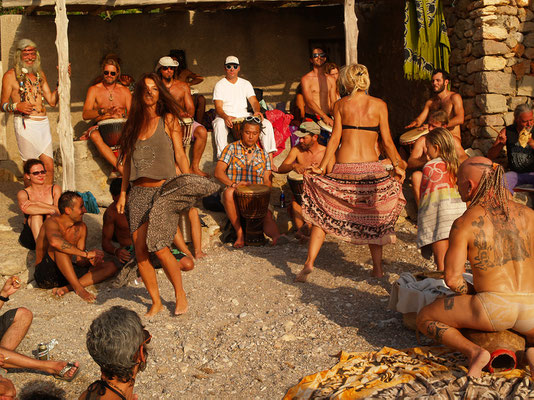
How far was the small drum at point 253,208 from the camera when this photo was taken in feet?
25.7

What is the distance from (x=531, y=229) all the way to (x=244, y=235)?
4.29 m

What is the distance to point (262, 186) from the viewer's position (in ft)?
26.0

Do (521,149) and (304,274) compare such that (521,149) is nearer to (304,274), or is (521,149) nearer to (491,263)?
(304,274)

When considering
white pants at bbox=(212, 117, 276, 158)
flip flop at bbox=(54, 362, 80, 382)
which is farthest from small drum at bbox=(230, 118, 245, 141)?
flip flop at bbox=(54, 362, 80, 382)

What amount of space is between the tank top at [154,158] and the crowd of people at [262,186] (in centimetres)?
1

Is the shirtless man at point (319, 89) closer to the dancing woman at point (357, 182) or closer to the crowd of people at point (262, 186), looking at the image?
the crowd of people at point (262, 186)

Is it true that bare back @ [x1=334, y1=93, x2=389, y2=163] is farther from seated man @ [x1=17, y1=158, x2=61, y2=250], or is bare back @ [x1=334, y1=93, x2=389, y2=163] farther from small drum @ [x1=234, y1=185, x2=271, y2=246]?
seated man @ [x1=17, y1=158, x2=61, y2=250]

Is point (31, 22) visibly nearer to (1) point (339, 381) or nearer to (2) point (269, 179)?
(2) point (269, 179)

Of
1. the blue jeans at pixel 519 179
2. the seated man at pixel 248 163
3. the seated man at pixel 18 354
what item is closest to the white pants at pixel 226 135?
the seated man at pixel 248 163

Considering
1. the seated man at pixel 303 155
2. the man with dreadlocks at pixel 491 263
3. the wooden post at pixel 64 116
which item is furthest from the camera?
the wooden post at pixel 64 116

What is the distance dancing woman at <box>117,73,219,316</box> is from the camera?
5.51m

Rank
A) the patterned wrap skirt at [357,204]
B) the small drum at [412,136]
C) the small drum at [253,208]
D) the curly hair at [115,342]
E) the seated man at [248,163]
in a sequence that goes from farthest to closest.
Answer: the small drum at [412,136] → the seated man at [248,163] → the small drum at [253,208] → the patterned wrap skirt at [357,204] → the curly hair at [115,342]

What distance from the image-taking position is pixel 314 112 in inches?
385

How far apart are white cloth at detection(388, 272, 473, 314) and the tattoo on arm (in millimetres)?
494
